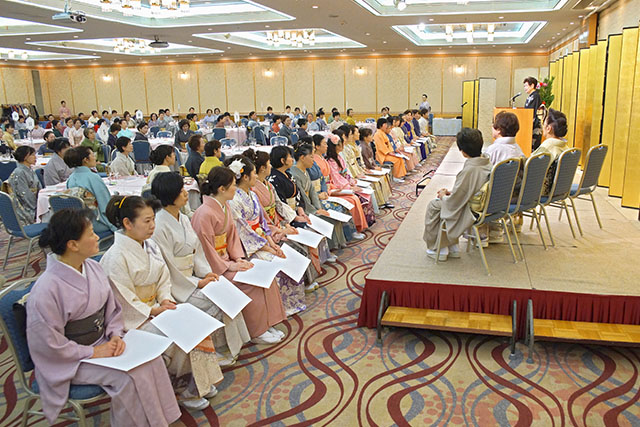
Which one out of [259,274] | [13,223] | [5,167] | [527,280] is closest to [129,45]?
[5,167]

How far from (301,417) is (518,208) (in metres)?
2.62

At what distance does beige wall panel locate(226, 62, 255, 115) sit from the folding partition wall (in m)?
15.2

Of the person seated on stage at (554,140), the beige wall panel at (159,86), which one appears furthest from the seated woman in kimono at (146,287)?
the beige wall panel at (159,86)

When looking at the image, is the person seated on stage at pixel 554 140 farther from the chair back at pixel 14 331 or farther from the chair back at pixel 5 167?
the chair back at pixel 5 167

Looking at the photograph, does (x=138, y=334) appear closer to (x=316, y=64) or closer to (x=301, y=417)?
(x=301, y=417)

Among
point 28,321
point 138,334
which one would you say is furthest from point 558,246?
point 28,321

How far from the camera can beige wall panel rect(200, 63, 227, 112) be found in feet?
73.2

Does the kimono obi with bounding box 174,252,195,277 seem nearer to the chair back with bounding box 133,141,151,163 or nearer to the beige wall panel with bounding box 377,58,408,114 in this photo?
the chair back with bounding box 133,141,151,163

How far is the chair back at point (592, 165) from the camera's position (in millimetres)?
4742

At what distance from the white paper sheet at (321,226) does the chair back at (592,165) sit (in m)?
2.49

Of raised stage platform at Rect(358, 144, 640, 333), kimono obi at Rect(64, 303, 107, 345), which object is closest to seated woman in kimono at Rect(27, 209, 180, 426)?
kimono obi at Rect(64, 303, 107, 345)

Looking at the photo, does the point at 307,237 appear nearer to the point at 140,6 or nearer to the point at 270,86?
the point at 140,6

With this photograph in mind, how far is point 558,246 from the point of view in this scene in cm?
461

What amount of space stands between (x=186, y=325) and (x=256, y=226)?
147cm
